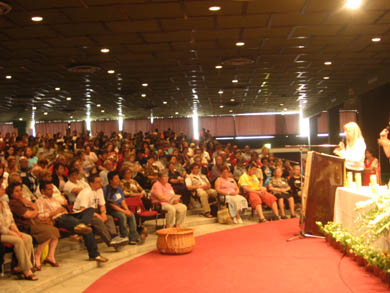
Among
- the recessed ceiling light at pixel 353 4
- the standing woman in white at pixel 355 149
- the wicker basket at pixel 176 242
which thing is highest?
the recessed ceiling light at pixel 353 4

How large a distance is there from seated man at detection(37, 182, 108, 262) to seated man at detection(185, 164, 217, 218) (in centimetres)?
356

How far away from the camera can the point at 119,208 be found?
720 cm

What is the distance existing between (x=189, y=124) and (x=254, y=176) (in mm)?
19080

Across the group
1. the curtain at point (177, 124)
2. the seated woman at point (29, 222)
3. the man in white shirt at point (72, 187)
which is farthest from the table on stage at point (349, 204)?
the curtain at point (177, 124)

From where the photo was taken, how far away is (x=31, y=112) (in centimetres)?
2230

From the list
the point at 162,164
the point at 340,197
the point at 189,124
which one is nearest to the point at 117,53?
the point at 162,164

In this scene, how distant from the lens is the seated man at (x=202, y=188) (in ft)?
31.7

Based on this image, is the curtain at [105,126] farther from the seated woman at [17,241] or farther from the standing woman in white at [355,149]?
the seated woman at [17,241]

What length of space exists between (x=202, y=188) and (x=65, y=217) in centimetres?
408

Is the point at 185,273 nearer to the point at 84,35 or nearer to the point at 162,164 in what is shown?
the point at 84,35

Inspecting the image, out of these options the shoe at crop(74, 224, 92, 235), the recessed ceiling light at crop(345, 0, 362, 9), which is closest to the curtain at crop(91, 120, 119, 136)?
the recessed ceiling light at crop(345, 0, 362, 9)

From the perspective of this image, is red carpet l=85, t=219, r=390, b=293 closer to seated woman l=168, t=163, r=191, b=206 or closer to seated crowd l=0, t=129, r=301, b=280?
seated crowd l=0, t=129, r=301, b=280

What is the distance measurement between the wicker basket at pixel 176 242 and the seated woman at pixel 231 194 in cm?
276

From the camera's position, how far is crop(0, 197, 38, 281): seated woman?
519cm
